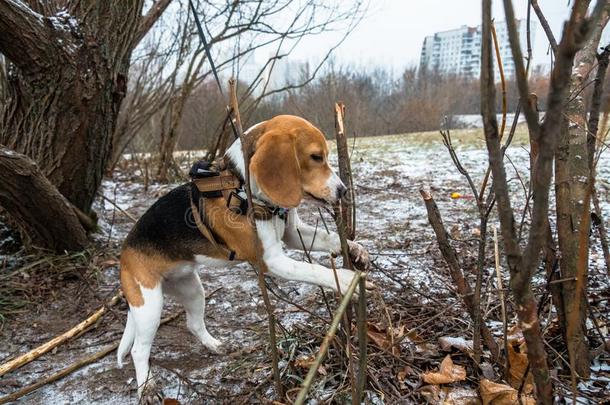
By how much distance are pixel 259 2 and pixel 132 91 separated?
→ 154 inches

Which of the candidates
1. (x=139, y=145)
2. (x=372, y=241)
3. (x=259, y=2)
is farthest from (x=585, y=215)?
(x=139, y=145)

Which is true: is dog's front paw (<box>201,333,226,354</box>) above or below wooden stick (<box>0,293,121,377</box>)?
below

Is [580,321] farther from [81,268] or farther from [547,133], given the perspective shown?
[81,268]

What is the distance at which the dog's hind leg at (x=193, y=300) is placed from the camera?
313 centimetres

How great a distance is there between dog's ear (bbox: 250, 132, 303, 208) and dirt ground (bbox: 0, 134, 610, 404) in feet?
2.14

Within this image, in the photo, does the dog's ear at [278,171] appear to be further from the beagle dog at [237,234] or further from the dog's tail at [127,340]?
the dog's tail at [127,340]

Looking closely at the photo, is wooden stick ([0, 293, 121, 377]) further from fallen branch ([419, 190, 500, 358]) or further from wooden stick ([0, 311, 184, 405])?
fallen branch ([419, 190, 500, 358])

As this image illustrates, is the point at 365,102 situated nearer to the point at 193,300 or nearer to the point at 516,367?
the point at 193,300

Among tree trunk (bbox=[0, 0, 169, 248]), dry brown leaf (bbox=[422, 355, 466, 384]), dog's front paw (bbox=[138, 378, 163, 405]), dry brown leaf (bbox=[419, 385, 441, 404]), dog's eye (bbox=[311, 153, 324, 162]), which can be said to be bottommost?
dog's front paw (bbox=[138, 378, 163, 405])

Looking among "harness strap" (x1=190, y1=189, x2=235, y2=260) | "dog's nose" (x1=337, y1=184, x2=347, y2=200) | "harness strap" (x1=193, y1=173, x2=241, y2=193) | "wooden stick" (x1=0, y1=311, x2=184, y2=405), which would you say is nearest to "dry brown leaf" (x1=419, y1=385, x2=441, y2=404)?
"dog's nose" (x1=337, y1=184, x2=347, y2=200)

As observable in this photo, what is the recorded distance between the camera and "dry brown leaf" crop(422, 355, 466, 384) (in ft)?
7.18

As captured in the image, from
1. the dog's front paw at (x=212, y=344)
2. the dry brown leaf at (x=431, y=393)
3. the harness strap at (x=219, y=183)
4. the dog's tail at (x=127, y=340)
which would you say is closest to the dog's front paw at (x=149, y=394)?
the dog's tail at (x=127, y=340)

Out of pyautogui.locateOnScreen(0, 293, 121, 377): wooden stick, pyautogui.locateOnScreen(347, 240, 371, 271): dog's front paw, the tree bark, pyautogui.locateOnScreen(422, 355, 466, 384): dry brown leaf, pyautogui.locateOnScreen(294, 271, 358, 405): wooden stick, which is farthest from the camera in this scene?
the tree bark

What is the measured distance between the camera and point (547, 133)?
0.97 metres
